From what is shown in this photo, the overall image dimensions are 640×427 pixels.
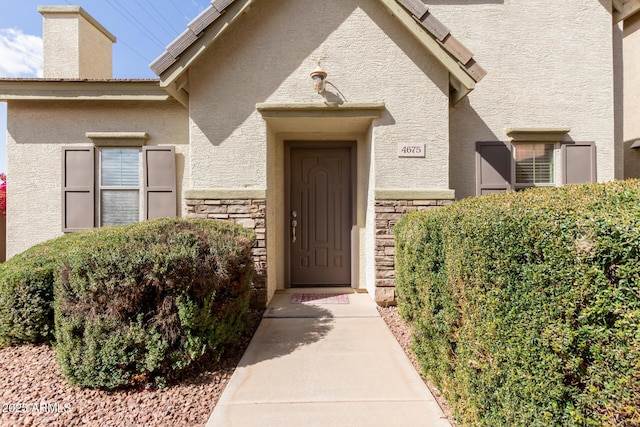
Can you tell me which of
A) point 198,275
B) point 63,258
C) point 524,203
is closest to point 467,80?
point 524,203

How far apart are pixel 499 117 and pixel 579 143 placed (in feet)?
4.82

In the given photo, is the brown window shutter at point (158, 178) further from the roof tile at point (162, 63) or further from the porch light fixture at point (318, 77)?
the porch light fixture at point (318, 77)

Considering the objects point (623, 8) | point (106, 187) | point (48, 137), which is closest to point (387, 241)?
point (106, 187)

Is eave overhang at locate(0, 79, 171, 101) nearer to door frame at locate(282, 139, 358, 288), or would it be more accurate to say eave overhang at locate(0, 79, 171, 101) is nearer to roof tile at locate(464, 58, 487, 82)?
door frame at locate(282, 139, 358, 288)

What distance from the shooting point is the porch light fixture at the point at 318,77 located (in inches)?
175

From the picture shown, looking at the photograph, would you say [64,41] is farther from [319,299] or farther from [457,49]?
[457,49]

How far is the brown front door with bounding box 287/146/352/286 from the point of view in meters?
5.71

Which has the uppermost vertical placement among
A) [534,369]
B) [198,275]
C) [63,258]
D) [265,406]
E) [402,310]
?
[63,258]

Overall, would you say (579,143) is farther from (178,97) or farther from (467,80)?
(178,97)

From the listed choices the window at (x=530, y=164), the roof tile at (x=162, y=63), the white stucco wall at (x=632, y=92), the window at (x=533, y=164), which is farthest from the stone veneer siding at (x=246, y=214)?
the white stucco wall at (x=632, y=92)

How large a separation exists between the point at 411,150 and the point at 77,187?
5887 mm

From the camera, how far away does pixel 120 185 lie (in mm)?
5320

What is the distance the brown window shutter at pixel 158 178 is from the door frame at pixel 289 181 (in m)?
2.04

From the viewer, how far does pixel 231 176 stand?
4656 mm
